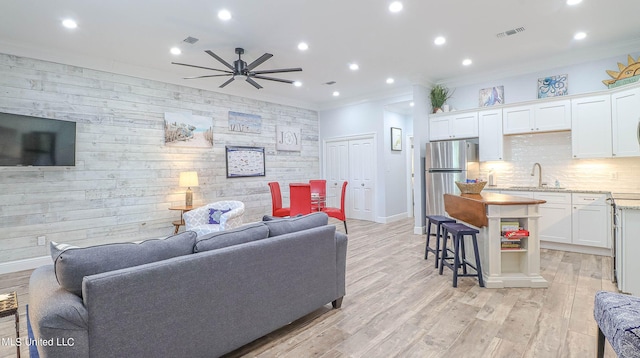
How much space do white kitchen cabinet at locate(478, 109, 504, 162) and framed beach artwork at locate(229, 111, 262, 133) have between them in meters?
4.32

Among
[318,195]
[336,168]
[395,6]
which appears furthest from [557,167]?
[336,168]

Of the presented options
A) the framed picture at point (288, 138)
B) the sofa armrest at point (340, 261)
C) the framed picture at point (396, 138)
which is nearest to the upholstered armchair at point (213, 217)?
the sofa armrest at point (340, 261)

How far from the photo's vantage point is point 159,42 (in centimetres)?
393

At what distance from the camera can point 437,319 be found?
2.50 meters

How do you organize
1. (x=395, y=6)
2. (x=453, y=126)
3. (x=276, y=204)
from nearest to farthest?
(x=395, y=6) → (x=453, y=126) → (x=276, y=204)

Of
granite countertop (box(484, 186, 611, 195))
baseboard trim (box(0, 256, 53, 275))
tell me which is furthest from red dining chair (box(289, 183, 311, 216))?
baseboard trim (box(0, 256, 53, 275))

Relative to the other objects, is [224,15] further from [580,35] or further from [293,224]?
[580,35]

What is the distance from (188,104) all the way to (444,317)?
16.9ft

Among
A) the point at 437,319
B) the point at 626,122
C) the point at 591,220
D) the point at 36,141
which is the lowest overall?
the point at 437,319

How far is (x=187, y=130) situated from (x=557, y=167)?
20.5 feet

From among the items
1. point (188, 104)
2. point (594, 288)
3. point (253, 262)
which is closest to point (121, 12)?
point (188, 104)

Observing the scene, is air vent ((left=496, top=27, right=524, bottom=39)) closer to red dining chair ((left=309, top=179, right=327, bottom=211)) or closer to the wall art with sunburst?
the wall art with sunburst

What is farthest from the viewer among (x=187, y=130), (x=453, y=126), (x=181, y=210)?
(x=453, y=126)

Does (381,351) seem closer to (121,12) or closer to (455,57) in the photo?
(121,12)
